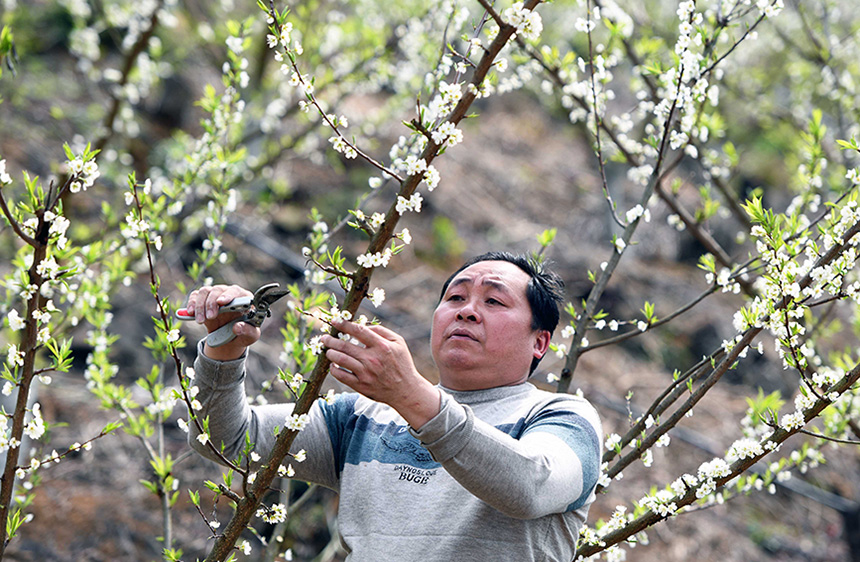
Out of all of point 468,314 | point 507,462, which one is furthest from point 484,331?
point 507,462

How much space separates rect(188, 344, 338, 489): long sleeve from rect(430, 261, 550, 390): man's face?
0.44 meters

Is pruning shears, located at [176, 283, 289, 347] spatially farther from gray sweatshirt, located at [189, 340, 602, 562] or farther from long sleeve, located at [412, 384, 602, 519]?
long sleeve, located at [412, 384, 602, 519]

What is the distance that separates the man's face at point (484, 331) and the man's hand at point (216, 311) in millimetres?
599

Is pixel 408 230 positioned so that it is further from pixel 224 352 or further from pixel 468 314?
pixel 224 352

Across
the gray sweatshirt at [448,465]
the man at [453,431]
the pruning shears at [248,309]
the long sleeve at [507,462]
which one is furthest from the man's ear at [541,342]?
the pruning shears at [248,309]

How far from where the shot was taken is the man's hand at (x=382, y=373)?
1.55 m

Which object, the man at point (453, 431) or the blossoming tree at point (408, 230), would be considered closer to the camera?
the man at point (453, 431)

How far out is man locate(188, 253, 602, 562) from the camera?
1602 mm

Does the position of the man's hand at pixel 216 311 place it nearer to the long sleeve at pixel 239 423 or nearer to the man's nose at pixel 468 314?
the long sleeve at pixel 239 423

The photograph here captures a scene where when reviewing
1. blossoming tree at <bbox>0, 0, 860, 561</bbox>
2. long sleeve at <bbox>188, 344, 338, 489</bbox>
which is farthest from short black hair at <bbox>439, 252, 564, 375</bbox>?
long sleeve at <bbox>188, 344, 338, 489</bbox>

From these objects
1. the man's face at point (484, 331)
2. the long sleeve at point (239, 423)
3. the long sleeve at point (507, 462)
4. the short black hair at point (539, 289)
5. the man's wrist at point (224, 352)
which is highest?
the short black hair at point (539, 289)

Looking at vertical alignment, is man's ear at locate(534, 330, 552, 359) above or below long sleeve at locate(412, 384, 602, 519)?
above

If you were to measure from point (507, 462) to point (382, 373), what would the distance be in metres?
0.34

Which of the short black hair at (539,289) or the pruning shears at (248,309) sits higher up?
the short black hair at (539,289)
